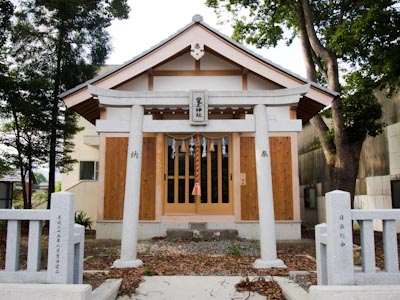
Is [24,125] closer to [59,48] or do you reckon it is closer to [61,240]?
[59,48]

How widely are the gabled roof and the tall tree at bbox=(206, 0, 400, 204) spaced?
1697mm

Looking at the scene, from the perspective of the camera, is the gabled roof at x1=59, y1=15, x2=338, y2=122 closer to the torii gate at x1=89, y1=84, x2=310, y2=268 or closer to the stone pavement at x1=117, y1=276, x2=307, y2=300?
the torii gate at x1=89, y1=84, x2=310, y2=268

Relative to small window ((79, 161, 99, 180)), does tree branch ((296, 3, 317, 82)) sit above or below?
above

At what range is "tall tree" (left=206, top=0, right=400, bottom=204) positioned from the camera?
10125 millimetres

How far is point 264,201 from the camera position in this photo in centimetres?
695

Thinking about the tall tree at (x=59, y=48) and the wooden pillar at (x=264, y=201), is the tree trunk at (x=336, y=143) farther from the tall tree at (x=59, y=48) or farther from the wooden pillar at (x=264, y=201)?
the tall tree at (x=59, y=48)

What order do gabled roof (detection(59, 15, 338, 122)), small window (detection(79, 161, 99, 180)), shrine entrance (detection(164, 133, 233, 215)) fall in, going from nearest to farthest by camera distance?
gabled roof (detection(59, 15, 338, 122))
shrine entrance (detection(164, 133, 233, 215))
small window (detection(79, 161, 99, 180))

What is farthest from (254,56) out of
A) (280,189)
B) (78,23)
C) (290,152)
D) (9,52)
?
(9,52)

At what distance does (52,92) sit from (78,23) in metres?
2.84

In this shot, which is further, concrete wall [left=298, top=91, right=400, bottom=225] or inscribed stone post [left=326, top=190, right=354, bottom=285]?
concrete wall [left=298, top=91, right=400, bottom=225]

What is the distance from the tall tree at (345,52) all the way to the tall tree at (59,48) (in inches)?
216

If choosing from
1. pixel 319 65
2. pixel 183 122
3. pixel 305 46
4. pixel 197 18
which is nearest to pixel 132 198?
pixel 183 122

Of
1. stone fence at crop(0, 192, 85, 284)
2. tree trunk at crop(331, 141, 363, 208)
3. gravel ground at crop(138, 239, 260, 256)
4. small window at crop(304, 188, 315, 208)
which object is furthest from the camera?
small window at crop(304, 188, 315, 208)

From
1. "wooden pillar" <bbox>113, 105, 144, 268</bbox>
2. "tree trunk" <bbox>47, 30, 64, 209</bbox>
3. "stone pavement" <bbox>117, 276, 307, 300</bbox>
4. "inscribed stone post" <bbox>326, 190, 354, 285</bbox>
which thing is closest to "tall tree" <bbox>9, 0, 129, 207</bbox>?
"tree trunk" <bbox>47, 30, 64, 209</bbox>
